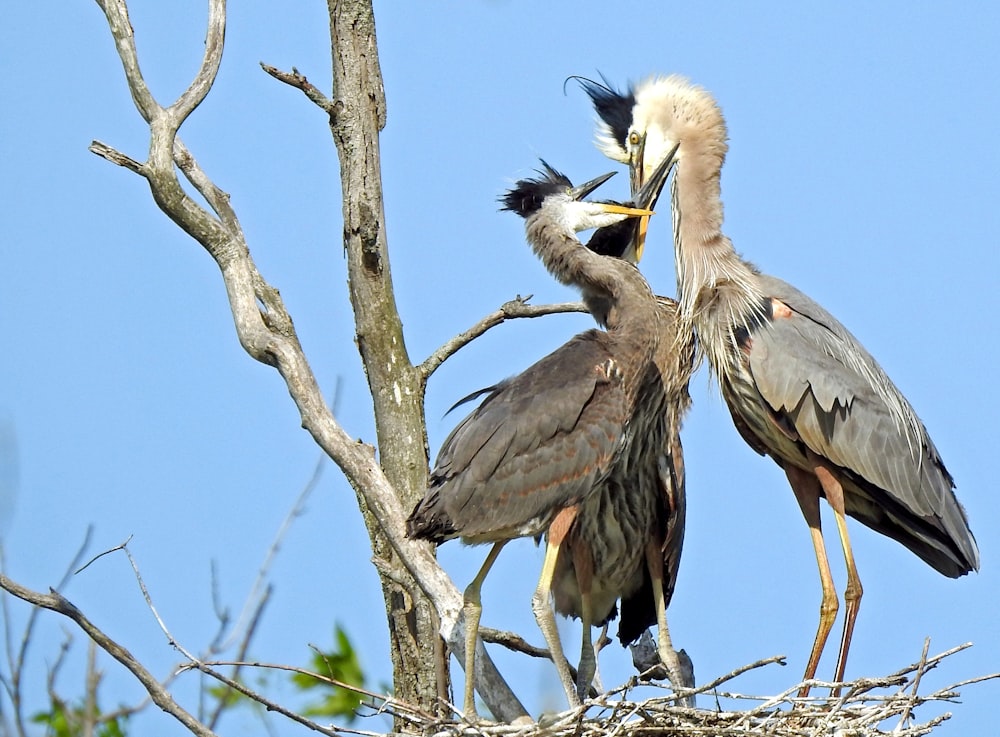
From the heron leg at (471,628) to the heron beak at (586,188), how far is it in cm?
186

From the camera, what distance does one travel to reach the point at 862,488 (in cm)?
638

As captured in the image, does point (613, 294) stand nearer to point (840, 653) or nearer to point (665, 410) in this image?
point (665, 410)

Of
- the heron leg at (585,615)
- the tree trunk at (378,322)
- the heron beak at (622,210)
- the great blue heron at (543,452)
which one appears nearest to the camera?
the great blue heron at (543,452)

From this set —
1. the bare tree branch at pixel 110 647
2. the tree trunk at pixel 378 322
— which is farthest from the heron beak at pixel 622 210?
the bare tree branch at pixel 110 647

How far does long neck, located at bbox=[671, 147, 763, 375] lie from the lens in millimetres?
6312

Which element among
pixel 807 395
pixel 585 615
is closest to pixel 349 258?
pixel 585 615

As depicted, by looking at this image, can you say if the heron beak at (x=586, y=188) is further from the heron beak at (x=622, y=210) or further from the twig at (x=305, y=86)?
the twig at (x=305, y=86)

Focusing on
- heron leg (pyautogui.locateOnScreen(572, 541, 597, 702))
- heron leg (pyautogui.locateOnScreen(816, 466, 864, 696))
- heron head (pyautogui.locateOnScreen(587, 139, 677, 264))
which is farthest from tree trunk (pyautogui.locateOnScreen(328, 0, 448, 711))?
heron leg (pyautogui.locateOnScreen(816, 466, 864, 696))

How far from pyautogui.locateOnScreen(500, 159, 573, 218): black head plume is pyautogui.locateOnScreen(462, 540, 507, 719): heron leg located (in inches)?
69.8

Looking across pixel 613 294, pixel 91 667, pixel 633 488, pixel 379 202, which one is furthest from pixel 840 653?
pixel 91 667

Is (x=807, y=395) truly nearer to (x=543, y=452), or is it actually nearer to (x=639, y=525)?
(x=639, y=525)

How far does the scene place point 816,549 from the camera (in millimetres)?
6445

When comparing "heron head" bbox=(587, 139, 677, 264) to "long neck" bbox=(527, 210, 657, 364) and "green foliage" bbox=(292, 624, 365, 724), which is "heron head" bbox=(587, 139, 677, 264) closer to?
"long neck" bbox=(527, 210, 657, 364)

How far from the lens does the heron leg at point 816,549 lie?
6.25m
